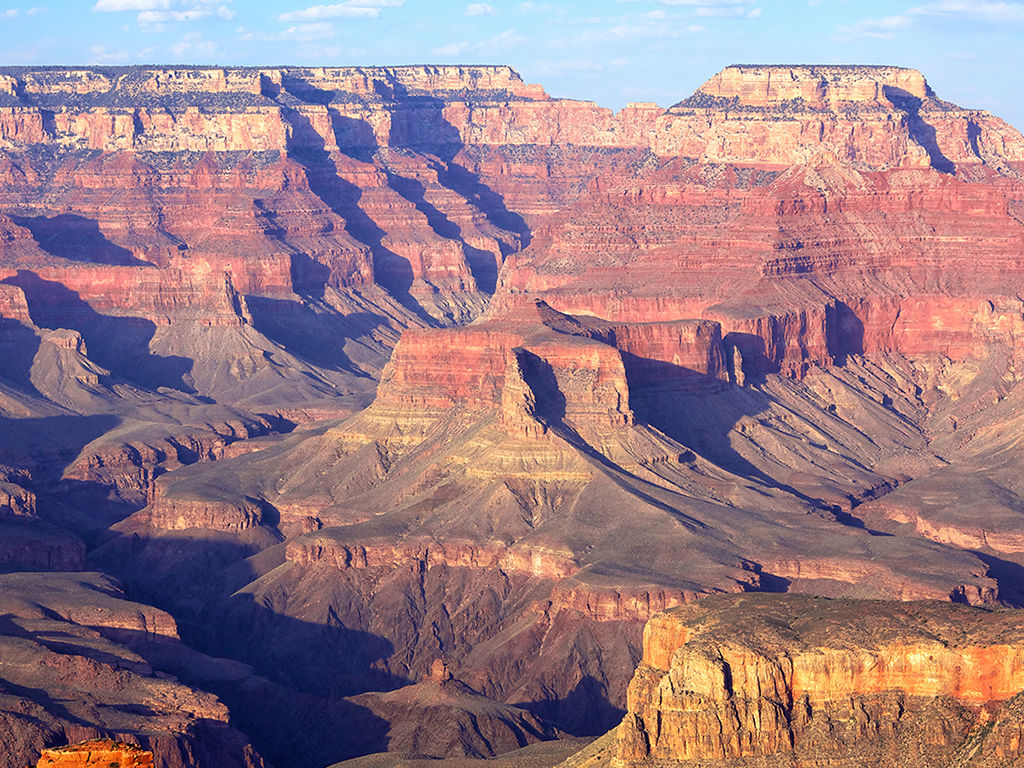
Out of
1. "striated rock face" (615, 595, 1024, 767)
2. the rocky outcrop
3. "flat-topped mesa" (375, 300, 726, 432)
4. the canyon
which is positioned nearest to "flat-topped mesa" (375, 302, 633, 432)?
"flat-topped mesa" (375, 300, 726, 432)

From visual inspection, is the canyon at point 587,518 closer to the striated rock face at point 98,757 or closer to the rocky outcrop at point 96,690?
the rocky outcrop at point 96,690

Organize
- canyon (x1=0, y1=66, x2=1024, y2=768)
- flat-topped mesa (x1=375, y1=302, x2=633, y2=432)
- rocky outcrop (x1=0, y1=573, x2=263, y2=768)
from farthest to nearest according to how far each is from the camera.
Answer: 1. flat-topped mesa (x1=375, y1=302, x2=633, y2=432)
2. rocky outcrop (x1=0, y1=573, x2=263, y2=768)
3. canyon (x1=0, y1=66, x2=1024, y2=768)

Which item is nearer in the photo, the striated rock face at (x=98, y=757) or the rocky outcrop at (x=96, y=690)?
the striated rock face at (x=98, y=757)

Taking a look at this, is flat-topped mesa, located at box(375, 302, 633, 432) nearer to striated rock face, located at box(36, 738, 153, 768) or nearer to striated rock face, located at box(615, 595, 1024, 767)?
striated rock face, located at box(615, 595, 1024, 767)

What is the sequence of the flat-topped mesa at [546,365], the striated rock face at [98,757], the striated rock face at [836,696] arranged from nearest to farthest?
the striated rock face at [98,757] → the striated rock face at [836,696] → the flat-topped mesa at [546,365]

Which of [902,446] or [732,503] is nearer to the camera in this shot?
[732,503]

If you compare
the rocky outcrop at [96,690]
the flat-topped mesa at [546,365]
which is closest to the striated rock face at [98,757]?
the rocky outcrop at [96,690]

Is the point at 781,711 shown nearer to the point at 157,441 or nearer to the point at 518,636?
the point at 518,636

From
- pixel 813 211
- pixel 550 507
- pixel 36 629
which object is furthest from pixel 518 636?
pixel 813 211

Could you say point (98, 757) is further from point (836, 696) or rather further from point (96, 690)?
point (96, 690)
